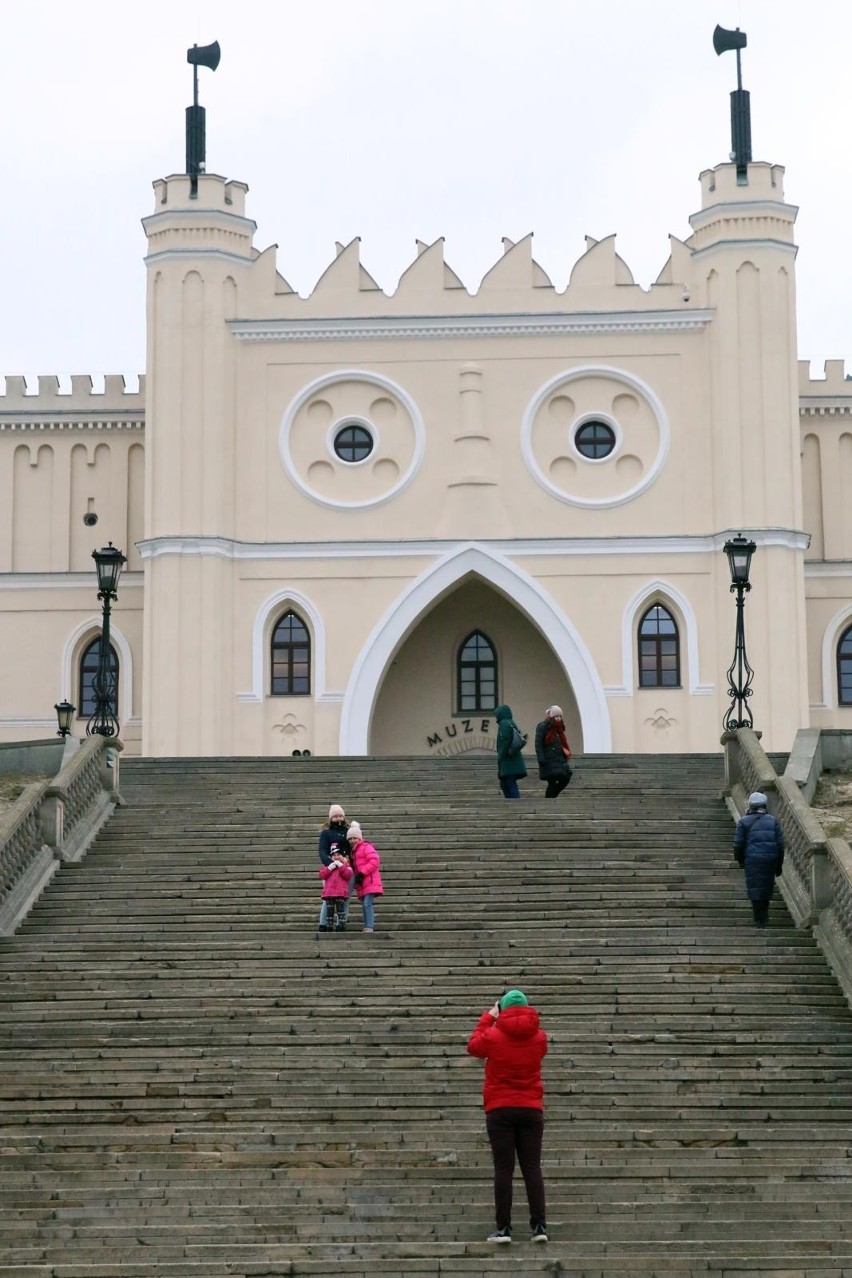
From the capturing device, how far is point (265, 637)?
1499 inches

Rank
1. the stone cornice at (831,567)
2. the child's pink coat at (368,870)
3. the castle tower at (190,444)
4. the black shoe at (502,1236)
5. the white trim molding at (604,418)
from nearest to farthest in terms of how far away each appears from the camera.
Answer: the black shoe at (502,1236) → the child's pink coat at (368,870) → the castle tower at (190,444) → the white trim molding at (604,418) → the stone cornice at (831,567)

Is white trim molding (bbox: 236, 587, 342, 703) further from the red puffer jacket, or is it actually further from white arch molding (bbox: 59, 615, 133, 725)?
the red puffer jacket

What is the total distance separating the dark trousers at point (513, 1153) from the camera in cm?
1407

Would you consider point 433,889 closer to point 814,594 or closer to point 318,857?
point 318,857

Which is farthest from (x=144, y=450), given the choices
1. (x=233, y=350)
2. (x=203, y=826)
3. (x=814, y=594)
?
(x=203, y=826)

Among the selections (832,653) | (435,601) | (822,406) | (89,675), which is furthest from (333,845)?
(822,406)

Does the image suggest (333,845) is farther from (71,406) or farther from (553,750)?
(71,406)

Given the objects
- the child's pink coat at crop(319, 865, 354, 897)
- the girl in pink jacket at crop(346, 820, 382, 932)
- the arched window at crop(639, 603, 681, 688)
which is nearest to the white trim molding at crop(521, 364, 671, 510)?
the arched window at crop(639, 603, 681, 688)

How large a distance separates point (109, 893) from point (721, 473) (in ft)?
60.1

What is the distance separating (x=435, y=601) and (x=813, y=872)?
59.6ft

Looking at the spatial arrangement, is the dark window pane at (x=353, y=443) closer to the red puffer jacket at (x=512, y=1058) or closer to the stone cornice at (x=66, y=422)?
the stone cornice at (x=66, y=422)

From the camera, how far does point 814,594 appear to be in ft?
131

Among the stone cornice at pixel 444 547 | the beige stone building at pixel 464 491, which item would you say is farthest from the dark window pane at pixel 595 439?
the stone cornice at pixel 444 547

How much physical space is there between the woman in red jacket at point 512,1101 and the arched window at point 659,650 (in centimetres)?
2346
